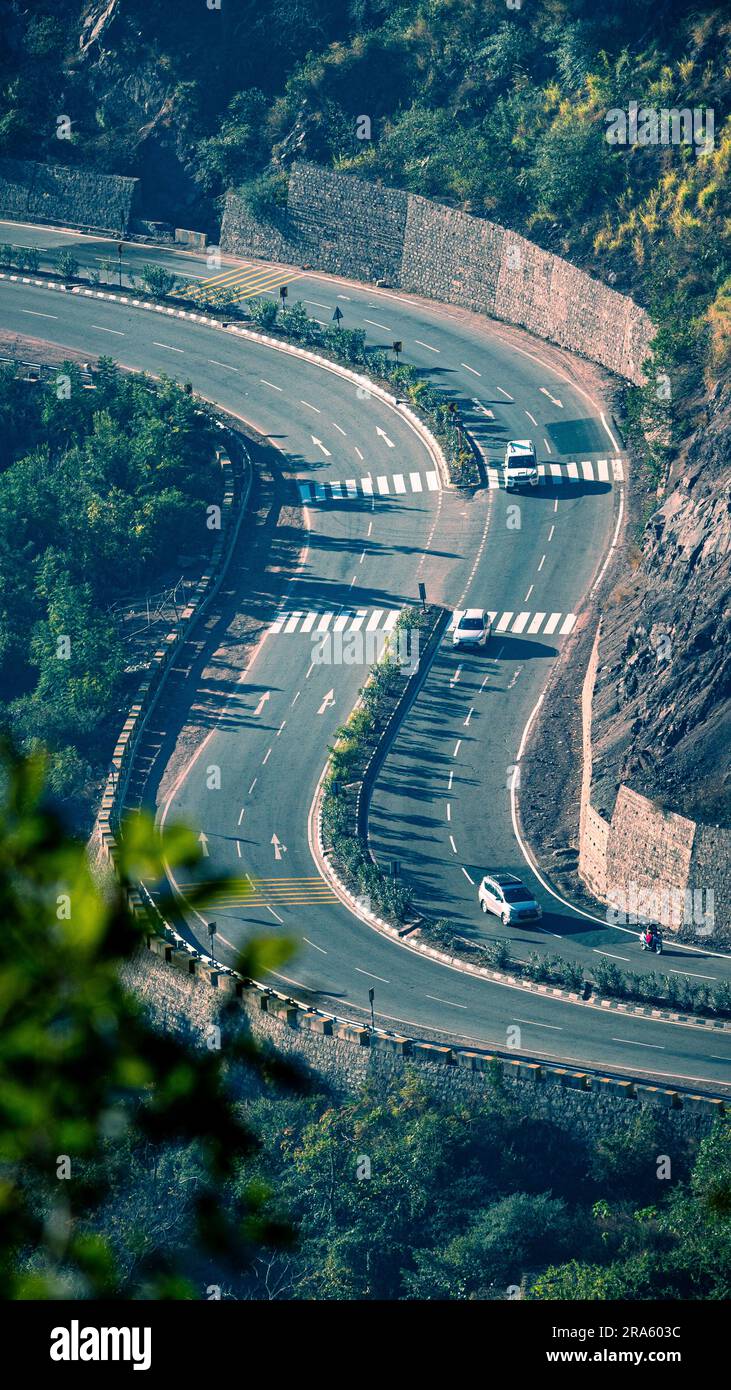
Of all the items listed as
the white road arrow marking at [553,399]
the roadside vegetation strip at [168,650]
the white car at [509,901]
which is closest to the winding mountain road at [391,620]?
the white road arrow marking at [553,399]

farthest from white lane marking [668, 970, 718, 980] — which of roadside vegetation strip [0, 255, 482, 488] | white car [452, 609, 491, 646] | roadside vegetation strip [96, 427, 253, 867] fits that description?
roadside vegetation strip [0, 255, 482, 488]

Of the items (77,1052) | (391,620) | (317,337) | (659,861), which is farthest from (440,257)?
(77,1052)

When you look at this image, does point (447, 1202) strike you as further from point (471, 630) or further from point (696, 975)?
point (471, 630)

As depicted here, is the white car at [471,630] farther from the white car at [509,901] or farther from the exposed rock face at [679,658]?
the white car at [509,901]

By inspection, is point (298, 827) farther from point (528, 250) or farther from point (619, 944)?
point (528, 250)

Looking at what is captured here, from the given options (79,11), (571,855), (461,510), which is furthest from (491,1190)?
(79,11)

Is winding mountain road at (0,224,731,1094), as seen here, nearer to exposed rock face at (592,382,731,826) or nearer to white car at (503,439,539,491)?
white car at (503,439,539,491)
